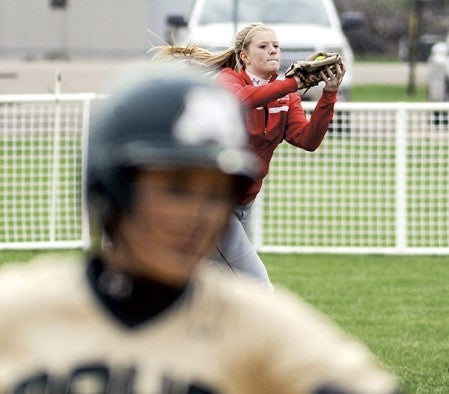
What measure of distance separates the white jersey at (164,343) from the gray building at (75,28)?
89.7ft

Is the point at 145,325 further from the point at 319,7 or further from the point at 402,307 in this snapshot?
the point at 319,7

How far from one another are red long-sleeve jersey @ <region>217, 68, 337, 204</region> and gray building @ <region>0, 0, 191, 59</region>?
21658mm

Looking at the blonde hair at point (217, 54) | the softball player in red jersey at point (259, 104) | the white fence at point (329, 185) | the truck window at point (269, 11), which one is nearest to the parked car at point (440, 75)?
the truck window at point (269, 11)

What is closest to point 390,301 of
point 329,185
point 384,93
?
point 329,185

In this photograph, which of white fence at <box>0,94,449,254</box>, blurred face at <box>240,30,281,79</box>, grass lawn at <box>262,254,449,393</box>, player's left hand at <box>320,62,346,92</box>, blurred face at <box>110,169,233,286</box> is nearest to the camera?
blurred face at <box>110,169,233,286</box>

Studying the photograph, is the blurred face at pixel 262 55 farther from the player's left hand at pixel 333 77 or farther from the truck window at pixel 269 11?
the truck window at pixel 269 11

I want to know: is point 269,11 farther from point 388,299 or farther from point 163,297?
point 163,297

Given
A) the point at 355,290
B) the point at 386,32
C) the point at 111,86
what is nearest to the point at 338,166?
the point at 355,290

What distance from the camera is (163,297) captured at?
246 centimetres

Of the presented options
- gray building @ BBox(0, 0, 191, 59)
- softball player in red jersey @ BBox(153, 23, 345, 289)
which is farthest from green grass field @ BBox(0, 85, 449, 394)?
gray building @ BBox(0, 0, 191, 59)

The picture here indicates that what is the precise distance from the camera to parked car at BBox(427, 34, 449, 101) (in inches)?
976

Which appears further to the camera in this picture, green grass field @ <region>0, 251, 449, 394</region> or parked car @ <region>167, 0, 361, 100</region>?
parked car @ <region>167, 0, 361, 100</region>

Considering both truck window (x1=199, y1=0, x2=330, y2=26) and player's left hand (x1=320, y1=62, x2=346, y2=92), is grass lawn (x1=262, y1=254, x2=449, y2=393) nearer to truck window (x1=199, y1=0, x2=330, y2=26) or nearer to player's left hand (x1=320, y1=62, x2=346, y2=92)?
player's left hand (x1=320, y1=62, x2=346, y2=92)

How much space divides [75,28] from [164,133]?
3143 cm
